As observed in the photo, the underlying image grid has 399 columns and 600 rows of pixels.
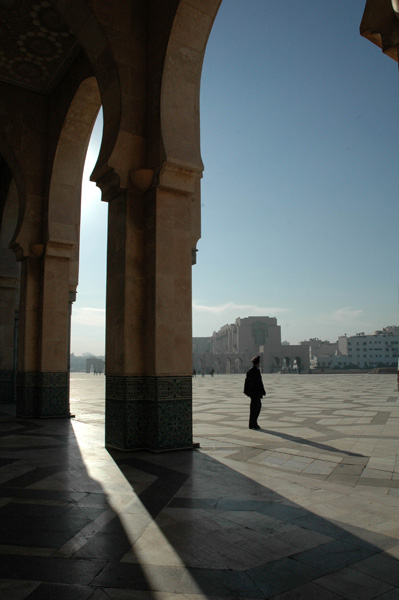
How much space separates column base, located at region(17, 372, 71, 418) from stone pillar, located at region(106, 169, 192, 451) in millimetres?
2985

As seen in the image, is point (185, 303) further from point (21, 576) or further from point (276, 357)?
point (276, 357)

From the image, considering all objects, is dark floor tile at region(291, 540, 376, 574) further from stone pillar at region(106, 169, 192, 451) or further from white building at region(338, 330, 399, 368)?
white building at region(338, 330, 399, 368)

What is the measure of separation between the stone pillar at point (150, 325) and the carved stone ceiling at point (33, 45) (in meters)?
3.04

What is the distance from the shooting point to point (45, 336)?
24.1 ft

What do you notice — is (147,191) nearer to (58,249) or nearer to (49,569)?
(58,249)

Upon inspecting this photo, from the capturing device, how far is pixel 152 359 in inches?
175

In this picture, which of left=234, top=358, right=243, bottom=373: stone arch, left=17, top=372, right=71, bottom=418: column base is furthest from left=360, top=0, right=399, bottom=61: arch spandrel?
left=234, top=358, right=243, bottom=373: stone arch

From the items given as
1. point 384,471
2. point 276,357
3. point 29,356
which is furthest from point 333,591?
point 276,357

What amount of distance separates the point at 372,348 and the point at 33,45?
98602mm

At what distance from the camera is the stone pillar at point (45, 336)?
7.32 metres

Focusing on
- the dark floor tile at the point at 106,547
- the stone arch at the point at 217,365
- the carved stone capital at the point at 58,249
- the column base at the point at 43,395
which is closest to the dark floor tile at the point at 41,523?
the dark floor tile at the point at 106,547

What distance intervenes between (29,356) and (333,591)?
6.58 meters

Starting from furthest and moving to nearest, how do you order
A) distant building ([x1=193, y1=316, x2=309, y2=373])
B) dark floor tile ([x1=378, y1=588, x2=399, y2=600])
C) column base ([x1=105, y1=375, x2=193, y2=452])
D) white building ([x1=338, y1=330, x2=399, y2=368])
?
1. white building ([x1=338, y1=330, x2=399, y2=368])
2. distant building ([x1=193, y1=316, x2=309, y2=373])
3. column base ([x1=105, y1=375, x2=193, y2=452])
4. dark floor tile ([x1=378, y1=588, x2=399, y2=600])

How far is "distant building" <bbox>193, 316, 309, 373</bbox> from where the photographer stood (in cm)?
5562
